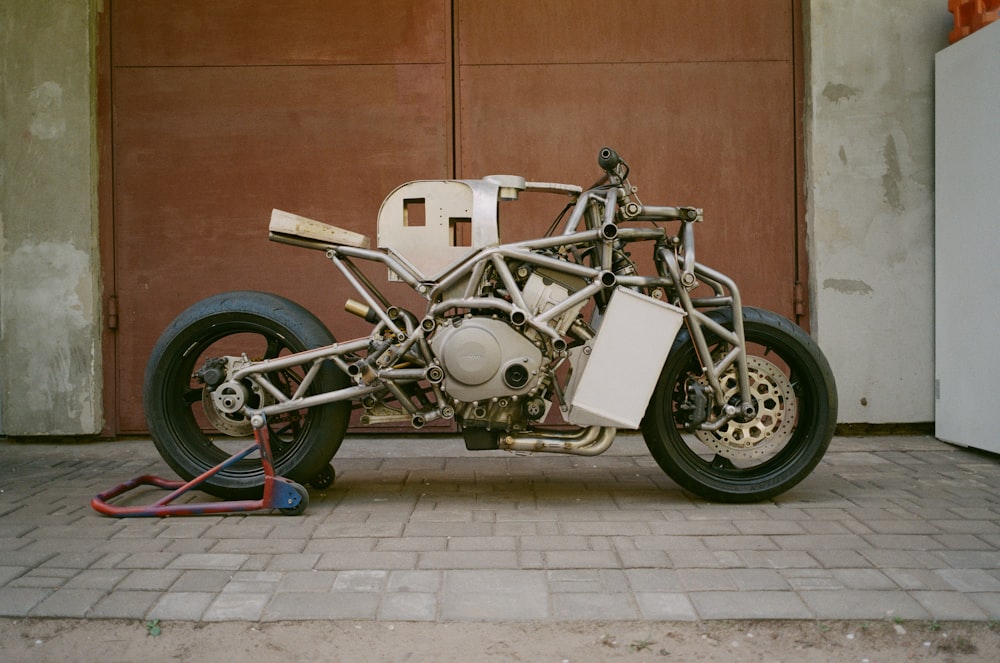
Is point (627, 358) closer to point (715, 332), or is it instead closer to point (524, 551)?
point (715, 332)

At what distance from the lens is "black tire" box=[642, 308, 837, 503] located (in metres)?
4.18

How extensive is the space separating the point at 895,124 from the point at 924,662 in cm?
Result: 427

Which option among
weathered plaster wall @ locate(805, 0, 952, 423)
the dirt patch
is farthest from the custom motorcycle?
weathered plaster wall @ locate(805, 0, 952, 423)

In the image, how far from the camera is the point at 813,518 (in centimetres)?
395

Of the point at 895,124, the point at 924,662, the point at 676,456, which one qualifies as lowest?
the point at 924,662

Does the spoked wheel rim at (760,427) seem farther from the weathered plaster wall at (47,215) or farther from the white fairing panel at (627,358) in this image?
the weathered plaster wall at (47,215)

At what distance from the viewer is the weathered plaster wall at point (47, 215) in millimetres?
5926

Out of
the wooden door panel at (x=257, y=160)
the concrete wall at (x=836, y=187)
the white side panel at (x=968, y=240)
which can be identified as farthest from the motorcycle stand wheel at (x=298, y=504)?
the white side panel at (x=968, y=240)

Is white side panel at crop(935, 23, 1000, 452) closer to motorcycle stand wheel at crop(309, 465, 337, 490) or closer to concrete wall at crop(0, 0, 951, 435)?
concrete wall at crop(0, 0, 951, 435)

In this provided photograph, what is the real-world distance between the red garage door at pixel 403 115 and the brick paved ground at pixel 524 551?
1.77 m

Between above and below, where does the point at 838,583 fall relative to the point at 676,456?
below

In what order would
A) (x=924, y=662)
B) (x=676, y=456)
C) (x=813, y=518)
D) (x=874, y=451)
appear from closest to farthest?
(x=924, y=662)
(x=813, y=518)
(x=676, y=456)
(x=874, y=451)

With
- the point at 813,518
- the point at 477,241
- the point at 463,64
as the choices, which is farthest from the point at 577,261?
the point at 463,64

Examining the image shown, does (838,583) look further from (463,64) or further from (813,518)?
(463,64)
